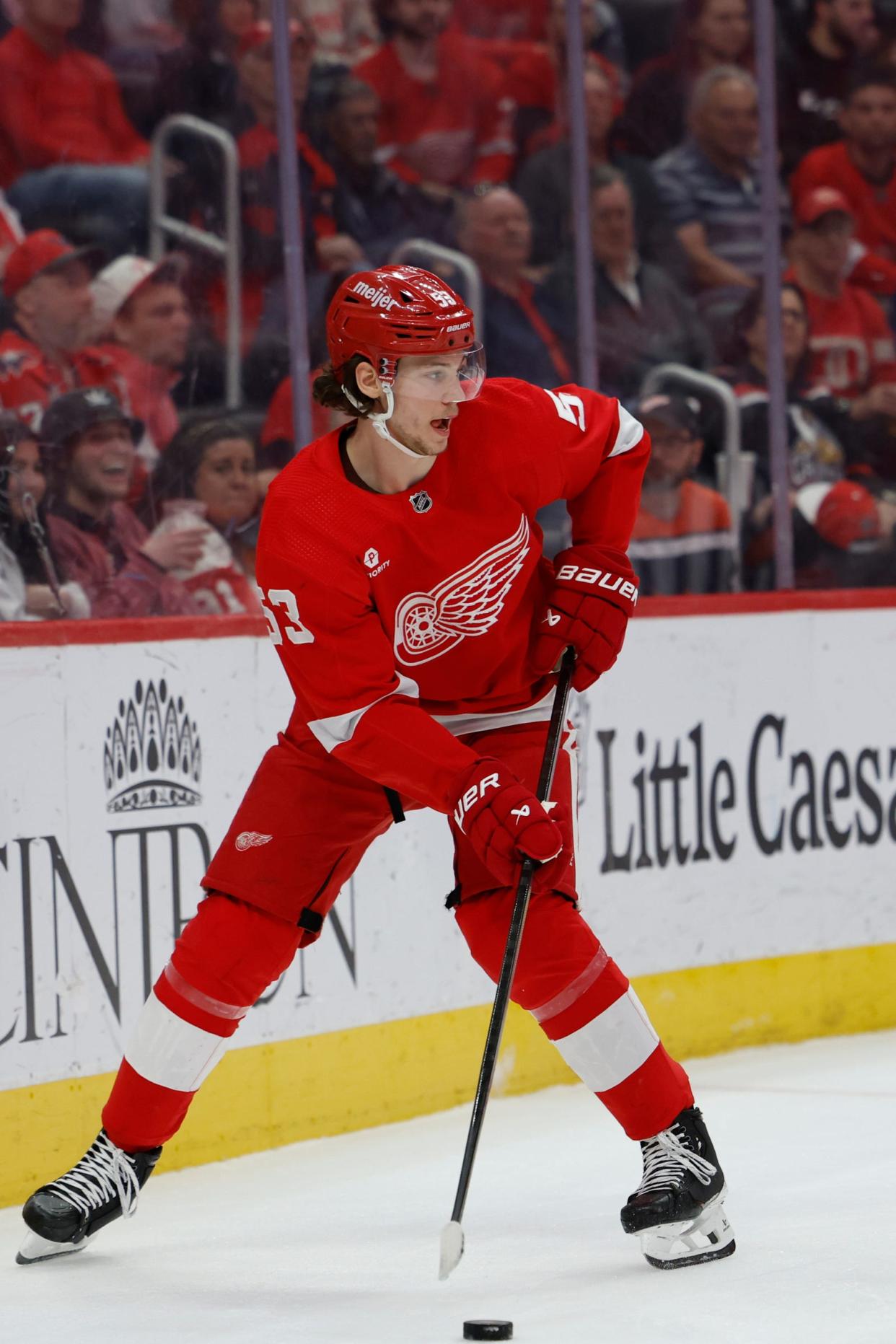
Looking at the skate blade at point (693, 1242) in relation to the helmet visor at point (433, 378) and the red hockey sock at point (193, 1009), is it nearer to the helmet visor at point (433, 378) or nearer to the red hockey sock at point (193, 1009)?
the red hockey sock at point (193, 1009)

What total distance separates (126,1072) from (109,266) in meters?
1.82

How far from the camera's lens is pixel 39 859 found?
123 inches

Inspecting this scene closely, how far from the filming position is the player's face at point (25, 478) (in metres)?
3.42

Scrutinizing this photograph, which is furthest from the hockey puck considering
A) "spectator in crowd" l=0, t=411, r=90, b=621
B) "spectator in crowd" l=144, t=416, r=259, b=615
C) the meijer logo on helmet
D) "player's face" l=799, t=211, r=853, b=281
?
"player's face" l=799, t=211, r=853, b=281

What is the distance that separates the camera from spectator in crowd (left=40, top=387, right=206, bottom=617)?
3.52 m

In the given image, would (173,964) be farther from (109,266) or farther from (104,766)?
(109,266)

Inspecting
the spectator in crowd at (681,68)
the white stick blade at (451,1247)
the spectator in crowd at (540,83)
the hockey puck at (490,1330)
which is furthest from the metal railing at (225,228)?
the hockey puck at (490,1330)

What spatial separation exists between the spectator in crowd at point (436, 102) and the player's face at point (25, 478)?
5.21 ft

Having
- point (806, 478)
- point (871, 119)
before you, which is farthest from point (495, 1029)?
point (871, 119)

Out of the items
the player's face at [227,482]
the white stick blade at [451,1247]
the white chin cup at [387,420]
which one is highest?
the white chin cup at [387,420]

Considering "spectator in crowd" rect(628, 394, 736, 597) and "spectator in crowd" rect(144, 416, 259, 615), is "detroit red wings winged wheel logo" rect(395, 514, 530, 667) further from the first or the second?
"spectator in crowd" rect(628, 394, 736, 597)

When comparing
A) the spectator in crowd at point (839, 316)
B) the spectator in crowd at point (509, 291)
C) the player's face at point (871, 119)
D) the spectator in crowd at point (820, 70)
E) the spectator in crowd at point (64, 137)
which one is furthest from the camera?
the player's face at point (871, 119)

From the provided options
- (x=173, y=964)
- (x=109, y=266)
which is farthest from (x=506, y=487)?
(x=109, y=266)

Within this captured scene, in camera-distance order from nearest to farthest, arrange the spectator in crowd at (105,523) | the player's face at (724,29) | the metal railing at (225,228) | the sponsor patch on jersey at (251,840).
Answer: the sponsor patch on jersey at (251,840), the spectator in crowd at (105,523), the metal railing at (225,228), the player's face at (724,29)
